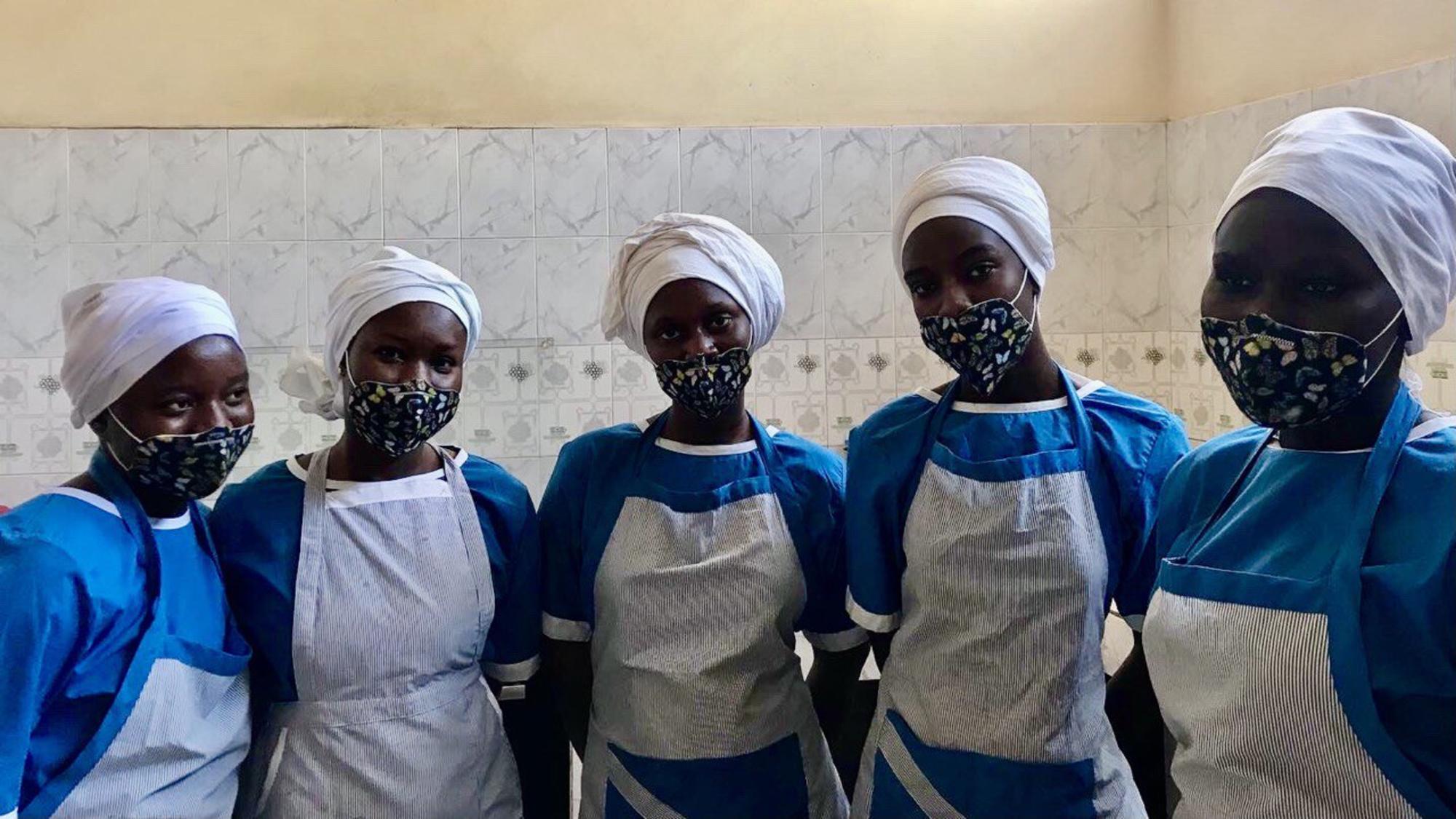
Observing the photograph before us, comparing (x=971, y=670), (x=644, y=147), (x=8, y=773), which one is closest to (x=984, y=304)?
(x=971, y=670)

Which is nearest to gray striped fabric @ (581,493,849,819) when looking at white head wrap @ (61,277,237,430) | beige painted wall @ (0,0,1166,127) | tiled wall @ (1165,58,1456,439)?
white head wrap @ (61,277,237,430)

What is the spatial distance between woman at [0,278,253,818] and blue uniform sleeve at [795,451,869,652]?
83 centimetres

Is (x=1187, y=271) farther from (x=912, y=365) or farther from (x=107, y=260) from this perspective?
(x=107, y=260)

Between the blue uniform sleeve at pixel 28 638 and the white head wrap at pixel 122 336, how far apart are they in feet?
0.71

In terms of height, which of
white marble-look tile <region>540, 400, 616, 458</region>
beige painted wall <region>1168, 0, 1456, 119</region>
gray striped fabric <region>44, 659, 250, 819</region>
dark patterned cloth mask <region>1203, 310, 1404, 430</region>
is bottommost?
gray striped fabric <region>44, 659, 250, 819</region>

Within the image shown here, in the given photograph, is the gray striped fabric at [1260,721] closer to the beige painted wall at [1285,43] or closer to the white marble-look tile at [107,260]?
the beige painted wall at [1285,43]

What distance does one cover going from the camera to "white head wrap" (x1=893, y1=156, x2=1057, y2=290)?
1.42m

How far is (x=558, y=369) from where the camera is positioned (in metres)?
2.90

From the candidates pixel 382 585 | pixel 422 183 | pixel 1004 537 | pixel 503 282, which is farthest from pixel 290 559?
pixel 422 183

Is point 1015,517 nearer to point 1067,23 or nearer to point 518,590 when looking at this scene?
point 518,590

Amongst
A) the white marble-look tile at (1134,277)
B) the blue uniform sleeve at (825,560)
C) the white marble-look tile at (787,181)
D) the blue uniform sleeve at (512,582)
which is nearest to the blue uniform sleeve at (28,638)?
the blue uniform sleeve at (512,582)

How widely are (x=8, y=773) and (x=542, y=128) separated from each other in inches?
82.9

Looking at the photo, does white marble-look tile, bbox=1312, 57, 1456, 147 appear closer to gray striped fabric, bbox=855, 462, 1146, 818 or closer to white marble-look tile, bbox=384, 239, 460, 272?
gray striped fabric, bbox=855, 462, 1146, 818

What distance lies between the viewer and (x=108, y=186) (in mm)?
2732
